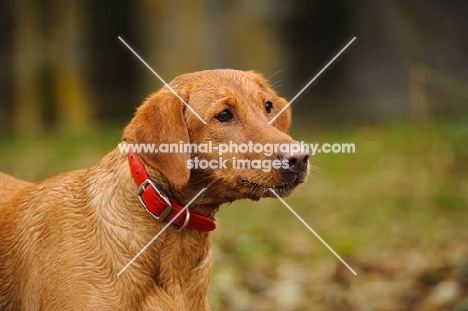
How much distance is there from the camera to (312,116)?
54.0ft

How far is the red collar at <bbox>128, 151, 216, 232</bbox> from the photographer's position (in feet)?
13.5

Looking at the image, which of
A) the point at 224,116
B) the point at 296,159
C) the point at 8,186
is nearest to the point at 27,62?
the point at 8,186

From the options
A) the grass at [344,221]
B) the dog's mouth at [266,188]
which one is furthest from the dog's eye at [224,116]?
the grass at [344,221]

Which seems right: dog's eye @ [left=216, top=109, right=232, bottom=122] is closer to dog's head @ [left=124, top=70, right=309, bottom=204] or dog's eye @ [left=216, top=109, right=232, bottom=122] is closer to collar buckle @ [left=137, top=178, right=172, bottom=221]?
dog's head @ [left=124, top=70, right=309, bottom=204]

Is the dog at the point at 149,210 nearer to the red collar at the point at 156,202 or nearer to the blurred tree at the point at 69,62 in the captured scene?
the red collar at the point at 156,202

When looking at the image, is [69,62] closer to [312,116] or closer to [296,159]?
[312,116]

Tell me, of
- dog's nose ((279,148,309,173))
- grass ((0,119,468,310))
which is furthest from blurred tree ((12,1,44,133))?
dog's nose ((279,148,309,173))

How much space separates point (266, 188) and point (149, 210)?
656 mm

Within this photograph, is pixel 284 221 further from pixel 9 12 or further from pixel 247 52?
pixel 9 12

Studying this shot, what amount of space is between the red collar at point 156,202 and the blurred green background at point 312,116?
2017mm

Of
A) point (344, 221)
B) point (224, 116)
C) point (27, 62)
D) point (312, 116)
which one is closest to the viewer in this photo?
point (224, 116)

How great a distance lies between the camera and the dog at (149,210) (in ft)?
13.5

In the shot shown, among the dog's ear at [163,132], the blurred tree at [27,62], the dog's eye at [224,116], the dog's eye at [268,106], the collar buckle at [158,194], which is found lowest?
the collar buckle at [158,194]

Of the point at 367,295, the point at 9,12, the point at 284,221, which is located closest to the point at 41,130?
the point at 9,12
